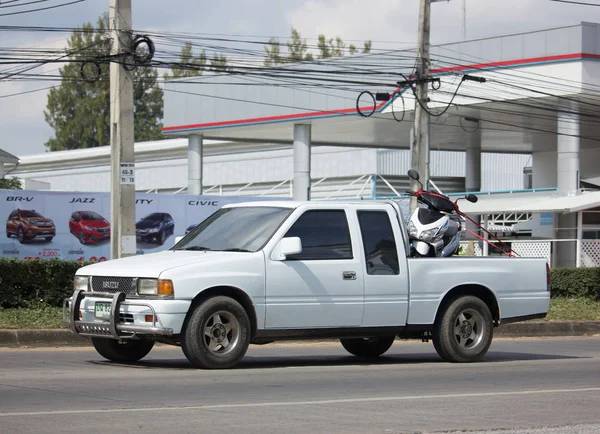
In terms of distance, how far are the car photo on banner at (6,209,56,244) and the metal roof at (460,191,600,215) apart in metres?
15.5

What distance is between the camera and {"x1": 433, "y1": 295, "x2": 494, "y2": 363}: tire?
12594 millimetres

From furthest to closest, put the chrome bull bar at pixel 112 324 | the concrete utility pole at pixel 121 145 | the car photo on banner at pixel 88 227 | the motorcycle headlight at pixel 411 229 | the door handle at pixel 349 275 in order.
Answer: the car photo on banner at pixel 88 227 → the concrete utility pole at pixel 121 145 → the motorcycle headlight at pixel 411 229 → the door handle at pixel 349 275 → the chrome bull bar at pixel 112 324

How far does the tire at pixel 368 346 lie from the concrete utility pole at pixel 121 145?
5.77 metres

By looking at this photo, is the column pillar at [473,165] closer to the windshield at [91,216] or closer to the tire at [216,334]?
the windshield at [91,216]

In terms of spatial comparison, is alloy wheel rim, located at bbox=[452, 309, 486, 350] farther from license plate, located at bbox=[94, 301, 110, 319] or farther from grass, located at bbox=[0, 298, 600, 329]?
grass, located at bbox=[0, 298, 600, 329]

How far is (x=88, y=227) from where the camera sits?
1185 inches

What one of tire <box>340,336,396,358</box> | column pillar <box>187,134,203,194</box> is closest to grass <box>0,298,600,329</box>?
Answer: tire <box>340,336,396,358</box>

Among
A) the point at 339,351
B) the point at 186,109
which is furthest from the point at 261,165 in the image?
the point at 339,351

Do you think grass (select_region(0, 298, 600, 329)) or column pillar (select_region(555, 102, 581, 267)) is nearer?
grass (select_region(0, 298, 600, 329))

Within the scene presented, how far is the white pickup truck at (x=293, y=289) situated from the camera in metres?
11.0

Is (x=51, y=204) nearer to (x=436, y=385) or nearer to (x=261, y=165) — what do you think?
(x=436, y=385)

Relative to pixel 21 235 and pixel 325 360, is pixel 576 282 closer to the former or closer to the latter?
pixel 325 360

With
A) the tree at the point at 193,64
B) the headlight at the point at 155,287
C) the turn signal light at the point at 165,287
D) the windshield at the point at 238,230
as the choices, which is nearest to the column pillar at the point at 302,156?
the tree at the point at 193,64

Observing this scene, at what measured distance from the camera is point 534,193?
39.4 metres
